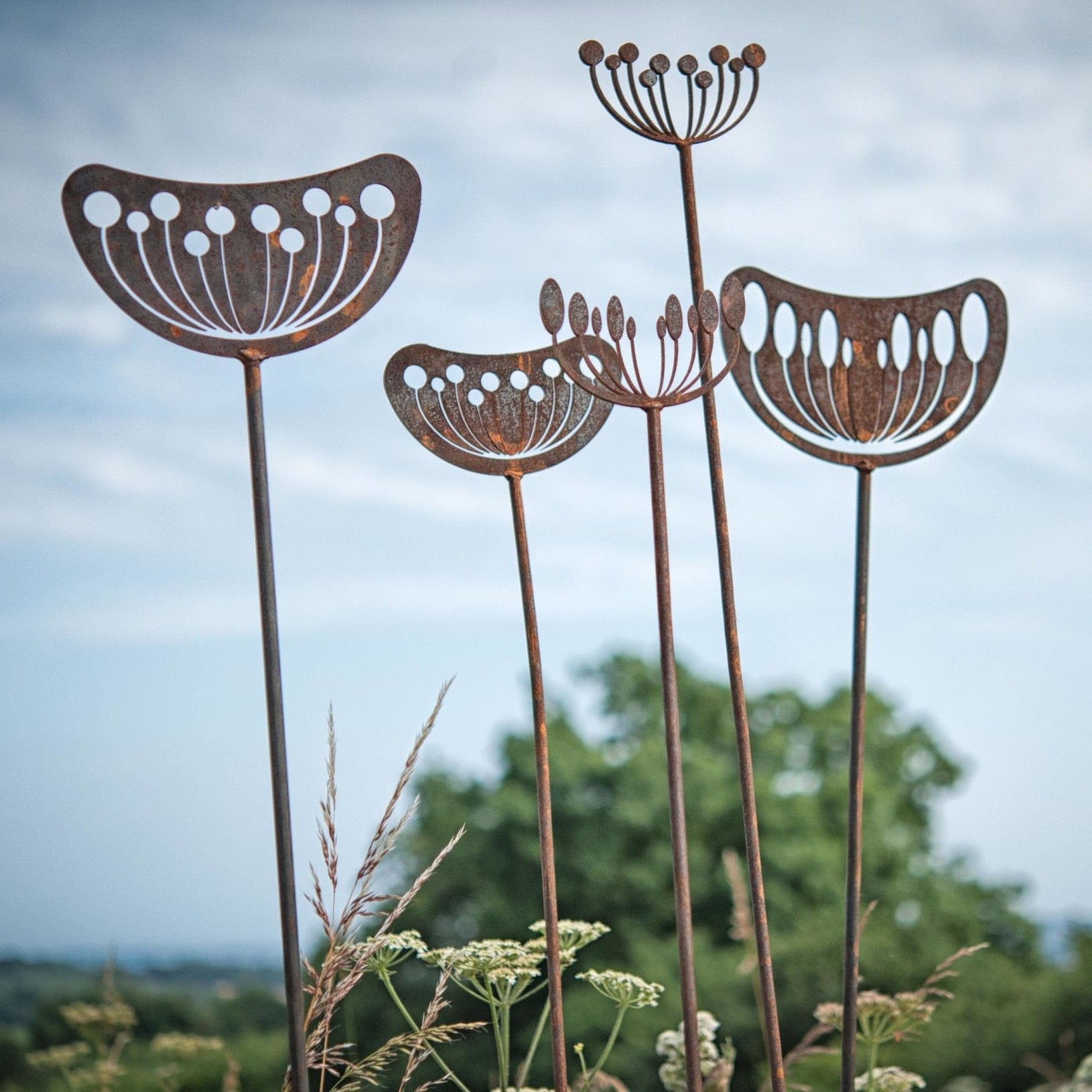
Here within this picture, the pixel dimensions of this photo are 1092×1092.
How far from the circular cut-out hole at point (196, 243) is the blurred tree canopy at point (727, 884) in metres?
2.22

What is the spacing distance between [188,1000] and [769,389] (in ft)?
19.9

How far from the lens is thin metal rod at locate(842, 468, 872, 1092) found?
1.56m

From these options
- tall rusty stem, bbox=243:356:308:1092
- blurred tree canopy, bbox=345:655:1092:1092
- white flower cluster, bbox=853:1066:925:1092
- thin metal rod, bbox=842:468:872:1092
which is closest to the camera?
tall rusty stem, bbox=243:356:308:1092

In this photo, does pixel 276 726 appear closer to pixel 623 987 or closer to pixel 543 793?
pixel 543 793

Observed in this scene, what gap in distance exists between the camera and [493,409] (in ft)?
5.46

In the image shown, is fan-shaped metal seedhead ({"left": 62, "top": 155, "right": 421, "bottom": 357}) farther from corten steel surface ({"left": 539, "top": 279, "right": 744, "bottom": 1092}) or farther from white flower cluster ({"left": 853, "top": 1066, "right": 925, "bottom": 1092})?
white flower cluster ({"left": 853, "top": 1066, "right": 925, "bottom": 1092})

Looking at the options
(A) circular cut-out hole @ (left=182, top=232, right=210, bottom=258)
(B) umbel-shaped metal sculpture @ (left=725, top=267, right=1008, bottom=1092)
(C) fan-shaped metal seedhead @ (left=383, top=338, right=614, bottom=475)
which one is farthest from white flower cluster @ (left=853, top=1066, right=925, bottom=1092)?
(A) circular cut-out hole @ (left=182, top=232, right=210, bottom=258)

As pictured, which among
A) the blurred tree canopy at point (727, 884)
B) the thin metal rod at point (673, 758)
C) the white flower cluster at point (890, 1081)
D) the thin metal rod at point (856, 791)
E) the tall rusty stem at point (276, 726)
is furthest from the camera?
the blurred tree canopy at point (727, 884)

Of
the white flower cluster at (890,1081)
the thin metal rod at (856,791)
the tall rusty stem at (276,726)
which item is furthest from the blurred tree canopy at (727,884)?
the tall rusty stem at (276,726)

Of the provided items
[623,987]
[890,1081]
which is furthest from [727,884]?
[623,987]

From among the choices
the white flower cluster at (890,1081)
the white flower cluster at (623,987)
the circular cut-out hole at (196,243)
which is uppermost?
the circular cut-out hole at (196,243)

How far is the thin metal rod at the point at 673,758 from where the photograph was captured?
1.39 metres

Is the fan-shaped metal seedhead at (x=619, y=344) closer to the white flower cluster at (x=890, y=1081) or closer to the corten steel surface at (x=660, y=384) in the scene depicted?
the corten steel surface at (x=660, y=384)

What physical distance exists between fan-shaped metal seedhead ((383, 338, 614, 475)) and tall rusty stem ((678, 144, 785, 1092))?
7.0 inches
